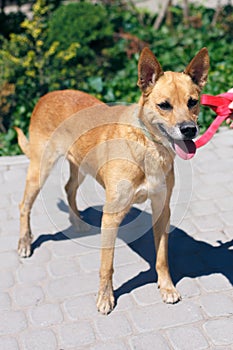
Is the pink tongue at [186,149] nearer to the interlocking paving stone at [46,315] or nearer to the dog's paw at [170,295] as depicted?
the dog's paw at [170,295]

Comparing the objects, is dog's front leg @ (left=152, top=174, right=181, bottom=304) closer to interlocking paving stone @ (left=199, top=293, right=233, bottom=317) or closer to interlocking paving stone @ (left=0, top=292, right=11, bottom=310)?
interlocking paving stone @ (left=199, top=293, right=233, bottom=317)

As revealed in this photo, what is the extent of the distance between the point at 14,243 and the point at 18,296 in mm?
839

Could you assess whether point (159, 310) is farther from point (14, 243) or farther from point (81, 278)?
point (14, 243)

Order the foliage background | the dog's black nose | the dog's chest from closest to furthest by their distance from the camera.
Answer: the dog's black nose < the dog's chest < the foliage background

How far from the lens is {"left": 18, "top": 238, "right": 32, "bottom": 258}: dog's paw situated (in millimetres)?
5125

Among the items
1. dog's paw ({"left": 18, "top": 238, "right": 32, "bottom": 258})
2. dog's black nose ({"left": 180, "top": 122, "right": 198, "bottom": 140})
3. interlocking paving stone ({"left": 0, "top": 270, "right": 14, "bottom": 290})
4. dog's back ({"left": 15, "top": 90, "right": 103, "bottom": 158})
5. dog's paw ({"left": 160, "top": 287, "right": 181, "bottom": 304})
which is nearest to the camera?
dog's black nose ({"left": 180, "top": 122, "right": 198, "bottom": 140})

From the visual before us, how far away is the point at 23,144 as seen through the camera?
17.8 ft

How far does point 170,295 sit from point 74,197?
1586 mm

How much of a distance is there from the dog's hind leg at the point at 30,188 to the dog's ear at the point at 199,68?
1.60 meters

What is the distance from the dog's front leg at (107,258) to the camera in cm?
427

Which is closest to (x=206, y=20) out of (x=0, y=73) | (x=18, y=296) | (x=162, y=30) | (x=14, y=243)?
(x=162, y=30)

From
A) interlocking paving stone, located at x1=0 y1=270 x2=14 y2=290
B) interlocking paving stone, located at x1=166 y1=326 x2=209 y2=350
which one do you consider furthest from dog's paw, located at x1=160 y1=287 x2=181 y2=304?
interlocking paving stone, located at x1=0 y1=270 x2=14 y2=290

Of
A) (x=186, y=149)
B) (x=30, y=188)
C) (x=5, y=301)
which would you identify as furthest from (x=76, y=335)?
(x=186, y=149)

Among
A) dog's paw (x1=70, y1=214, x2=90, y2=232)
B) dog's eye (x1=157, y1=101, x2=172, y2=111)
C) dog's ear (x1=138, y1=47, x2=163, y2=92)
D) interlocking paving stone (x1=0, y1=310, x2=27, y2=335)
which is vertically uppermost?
dog's ear (x1=138, y1=47, x2=163, y2=92)
